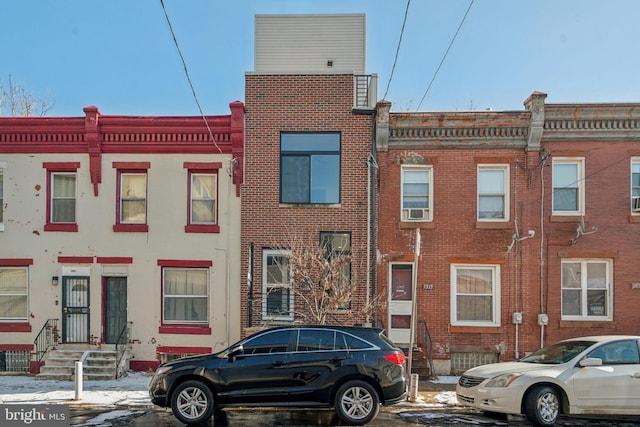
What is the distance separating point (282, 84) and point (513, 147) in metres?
6.64

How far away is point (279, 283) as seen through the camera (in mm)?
13781

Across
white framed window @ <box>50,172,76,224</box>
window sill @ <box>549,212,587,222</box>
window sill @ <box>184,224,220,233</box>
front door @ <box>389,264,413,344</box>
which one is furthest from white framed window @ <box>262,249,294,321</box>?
window sill @ <box>549,212,587,222</box>

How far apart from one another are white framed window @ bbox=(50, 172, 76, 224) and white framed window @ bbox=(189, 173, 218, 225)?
338 cm

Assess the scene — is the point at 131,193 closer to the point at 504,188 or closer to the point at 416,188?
the point at 416,188

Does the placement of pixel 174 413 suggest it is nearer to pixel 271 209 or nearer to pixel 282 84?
pixel 271 209

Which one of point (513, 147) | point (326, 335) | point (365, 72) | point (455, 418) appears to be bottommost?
point (455, 418)

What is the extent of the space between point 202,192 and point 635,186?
11927 mm

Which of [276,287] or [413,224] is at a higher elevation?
[413,224]

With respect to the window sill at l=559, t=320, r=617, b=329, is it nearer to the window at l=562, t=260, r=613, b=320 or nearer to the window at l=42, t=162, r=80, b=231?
the window at l=562, t=260, r=613, b=320

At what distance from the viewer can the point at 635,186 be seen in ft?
44.2

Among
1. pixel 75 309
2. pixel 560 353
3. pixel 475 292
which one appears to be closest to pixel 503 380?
pixel 560 353

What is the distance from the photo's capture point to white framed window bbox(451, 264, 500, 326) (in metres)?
13.5

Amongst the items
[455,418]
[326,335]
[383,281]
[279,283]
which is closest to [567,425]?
[455,418]

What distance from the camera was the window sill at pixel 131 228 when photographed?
13.8 metres
